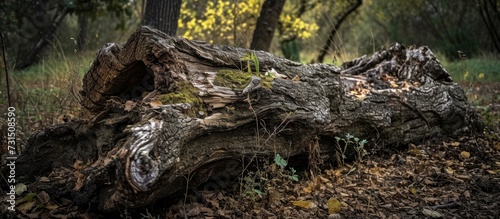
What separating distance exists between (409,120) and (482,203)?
124 centimetres

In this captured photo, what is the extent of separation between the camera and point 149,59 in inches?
104

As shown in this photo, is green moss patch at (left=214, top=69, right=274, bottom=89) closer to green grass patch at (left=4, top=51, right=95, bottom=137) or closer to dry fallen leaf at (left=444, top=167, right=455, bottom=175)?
green grass patch at (left=4, top=51, right=95, bottom=137)

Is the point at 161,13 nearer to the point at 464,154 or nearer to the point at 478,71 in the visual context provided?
the point at 464,154

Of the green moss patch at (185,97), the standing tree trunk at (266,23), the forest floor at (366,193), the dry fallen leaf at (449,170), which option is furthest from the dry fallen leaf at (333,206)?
the standing tree trunk at (266,23)

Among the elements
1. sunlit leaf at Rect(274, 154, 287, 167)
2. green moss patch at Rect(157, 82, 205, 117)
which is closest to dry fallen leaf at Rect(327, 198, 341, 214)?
sunlit leaf at Rect(274, 154, 287, 167)

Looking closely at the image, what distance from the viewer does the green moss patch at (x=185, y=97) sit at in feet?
8.01

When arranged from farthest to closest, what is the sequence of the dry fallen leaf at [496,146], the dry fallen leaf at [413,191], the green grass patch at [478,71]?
the green grass patch at [478,71] < the dry fallen leaf at [496,146] < the dry fallen leaf at [413,191]

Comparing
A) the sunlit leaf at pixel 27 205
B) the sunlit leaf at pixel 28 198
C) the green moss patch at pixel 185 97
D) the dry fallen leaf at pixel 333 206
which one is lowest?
the sunlit leaf at pixel 27 205

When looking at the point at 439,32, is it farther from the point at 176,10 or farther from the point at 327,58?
the point at 176,10

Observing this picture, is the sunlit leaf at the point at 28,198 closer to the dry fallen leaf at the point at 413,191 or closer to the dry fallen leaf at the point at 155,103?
the dry fallen leaf at the point at 155,103

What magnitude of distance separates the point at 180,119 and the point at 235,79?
2.04 feet

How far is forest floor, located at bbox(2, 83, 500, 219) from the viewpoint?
249 cm

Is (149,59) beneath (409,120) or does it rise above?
above

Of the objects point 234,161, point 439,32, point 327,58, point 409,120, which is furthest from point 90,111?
point 439,32
